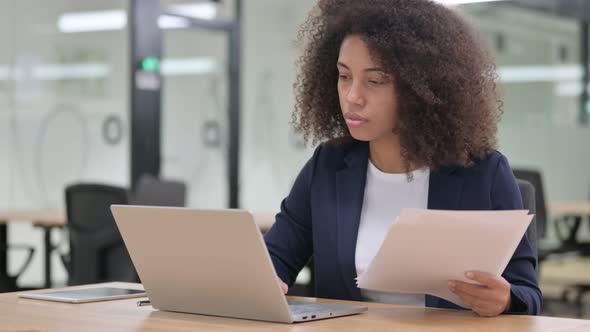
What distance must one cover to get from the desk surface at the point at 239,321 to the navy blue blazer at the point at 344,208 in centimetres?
21

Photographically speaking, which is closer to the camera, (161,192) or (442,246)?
(442,246)

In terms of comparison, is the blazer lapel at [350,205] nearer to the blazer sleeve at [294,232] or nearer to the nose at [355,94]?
the blazer sleeve at [294,232]

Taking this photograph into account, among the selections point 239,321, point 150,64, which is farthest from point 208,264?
point 150,64

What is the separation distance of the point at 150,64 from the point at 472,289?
5171 millimetres

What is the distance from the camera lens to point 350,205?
2.15 metres

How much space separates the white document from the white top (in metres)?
0.37

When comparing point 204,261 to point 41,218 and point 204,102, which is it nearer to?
point 41,218

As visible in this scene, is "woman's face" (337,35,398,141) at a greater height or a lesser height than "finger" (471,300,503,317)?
greater

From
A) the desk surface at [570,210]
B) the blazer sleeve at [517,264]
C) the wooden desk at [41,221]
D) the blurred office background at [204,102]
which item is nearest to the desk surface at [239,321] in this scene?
the blazer sleeve at [517,264]

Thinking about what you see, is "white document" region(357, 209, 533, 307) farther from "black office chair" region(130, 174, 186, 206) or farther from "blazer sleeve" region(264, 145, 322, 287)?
"black office chair" region(130, 174, 186, 206)

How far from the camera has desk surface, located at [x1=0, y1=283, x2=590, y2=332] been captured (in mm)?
1574

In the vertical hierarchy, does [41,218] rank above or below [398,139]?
below

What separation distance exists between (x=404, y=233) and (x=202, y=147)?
18.6ft

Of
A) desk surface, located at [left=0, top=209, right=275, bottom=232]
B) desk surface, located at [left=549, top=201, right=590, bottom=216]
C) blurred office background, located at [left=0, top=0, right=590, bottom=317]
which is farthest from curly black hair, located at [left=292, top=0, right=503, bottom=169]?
desk surface, located at [left=549, top=201, right=590, bottom=216]
